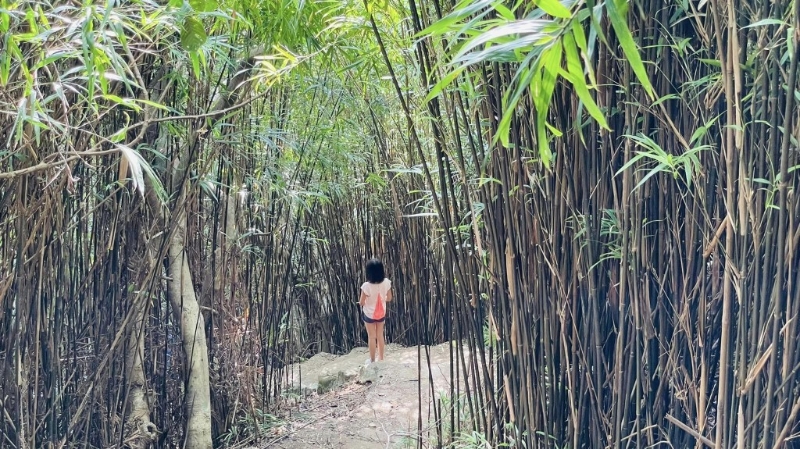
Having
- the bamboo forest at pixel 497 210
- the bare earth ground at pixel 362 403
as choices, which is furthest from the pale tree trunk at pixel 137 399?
the bare earth ground at pixel 362 403

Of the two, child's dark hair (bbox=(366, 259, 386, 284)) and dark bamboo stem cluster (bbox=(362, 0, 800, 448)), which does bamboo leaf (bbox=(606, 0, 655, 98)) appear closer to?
dark bamboo stem cluster (bbox=(362, 0, 800, 448))

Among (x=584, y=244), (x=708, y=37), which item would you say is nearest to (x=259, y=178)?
(x=584, y=244)

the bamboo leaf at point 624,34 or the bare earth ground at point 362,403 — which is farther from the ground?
the bamboo leaf at point 624,34

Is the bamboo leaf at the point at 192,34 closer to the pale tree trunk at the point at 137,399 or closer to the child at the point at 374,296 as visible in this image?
the pale tree trunk at the point at 137,399

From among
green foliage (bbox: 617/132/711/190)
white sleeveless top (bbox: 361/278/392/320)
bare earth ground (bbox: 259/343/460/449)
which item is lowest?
bare earth ground (bbox: 259/343/460/449)

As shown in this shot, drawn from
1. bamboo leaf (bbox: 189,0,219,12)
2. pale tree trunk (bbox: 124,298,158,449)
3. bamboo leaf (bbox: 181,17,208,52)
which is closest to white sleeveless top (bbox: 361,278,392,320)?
pale tree trunk (bbox: 124,298,158,449)

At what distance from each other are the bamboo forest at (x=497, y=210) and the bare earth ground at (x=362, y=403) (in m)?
0.26

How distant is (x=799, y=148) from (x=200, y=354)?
2683 mm

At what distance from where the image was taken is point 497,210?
1479 mm

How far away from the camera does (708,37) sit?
104 cm

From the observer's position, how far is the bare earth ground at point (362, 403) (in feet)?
11.3

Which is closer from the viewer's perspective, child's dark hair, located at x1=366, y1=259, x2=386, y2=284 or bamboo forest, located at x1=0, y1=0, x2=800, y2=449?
bamboo forest, located at x1=0, y1=0, x2=800, y2=449

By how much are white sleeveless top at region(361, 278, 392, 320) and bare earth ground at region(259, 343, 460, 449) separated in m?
0.39

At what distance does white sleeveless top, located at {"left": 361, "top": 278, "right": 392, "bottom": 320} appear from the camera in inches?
177
